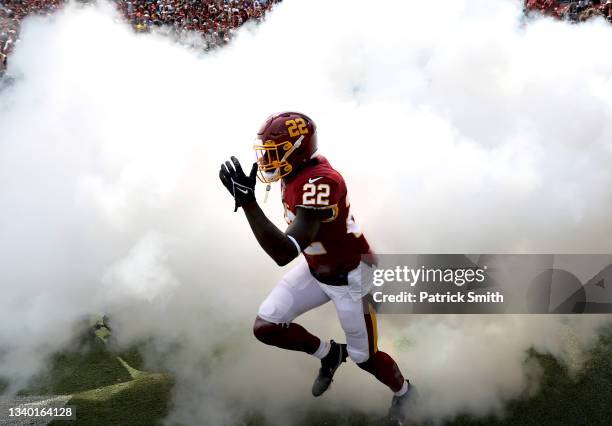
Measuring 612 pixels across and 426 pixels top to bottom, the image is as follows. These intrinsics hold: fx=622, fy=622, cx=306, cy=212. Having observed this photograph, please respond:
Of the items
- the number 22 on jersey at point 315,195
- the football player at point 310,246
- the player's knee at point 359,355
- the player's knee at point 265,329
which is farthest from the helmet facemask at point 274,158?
the player's knee at point 359,355

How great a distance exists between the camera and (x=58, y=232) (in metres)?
5.68

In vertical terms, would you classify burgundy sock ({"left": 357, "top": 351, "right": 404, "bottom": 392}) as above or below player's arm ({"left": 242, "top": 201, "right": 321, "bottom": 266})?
below

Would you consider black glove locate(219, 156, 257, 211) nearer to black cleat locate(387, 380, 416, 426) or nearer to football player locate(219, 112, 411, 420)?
football player locate(219, 112, 411, 420)

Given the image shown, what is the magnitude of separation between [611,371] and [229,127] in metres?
3.86

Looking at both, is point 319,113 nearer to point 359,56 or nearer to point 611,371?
point 359,56

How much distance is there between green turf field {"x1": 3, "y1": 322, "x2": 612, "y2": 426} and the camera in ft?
13.2

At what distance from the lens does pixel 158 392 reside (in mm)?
4418

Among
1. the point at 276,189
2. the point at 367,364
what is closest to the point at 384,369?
the point at 367,364

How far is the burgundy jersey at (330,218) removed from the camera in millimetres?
3205

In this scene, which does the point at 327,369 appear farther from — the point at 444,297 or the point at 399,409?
the point at 444,297

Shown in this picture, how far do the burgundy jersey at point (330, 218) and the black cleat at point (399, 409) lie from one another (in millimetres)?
953

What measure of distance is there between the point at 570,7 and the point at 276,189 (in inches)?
320

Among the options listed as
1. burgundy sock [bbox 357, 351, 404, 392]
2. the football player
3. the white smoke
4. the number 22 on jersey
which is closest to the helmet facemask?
the football player

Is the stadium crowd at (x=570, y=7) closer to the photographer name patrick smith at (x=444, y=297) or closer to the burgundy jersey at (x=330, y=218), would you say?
the photographer name patrick smith at (x=444, y=297)
